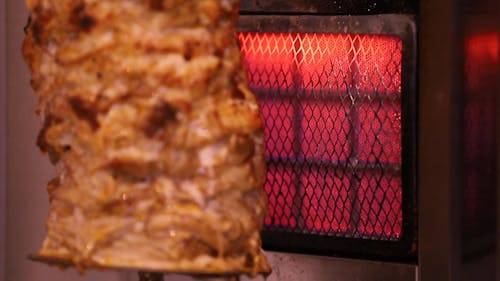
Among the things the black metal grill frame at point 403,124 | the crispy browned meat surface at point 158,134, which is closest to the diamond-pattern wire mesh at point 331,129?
the black metal grill frame at point 403,124

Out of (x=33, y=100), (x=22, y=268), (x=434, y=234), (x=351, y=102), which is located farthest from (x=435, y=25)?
(x=22, y=268)

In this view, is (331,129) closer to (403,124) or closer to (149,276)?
(403,124)

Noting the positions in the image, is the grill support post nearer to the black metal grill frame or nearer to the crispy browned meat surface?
the crispy browned meat surface

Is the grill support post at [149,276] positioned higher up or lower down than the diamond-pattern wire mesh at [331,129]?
lower down

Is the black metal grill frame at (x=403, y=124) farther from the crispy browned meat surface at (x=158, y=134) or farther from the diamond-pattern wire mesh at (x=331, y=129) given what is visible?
the crispy browned meat surface at (x=158, y=134)

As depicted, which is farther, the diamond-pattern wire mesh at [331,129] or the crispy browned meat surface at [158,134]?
the diamond-pattern wire mesh at [331,129]

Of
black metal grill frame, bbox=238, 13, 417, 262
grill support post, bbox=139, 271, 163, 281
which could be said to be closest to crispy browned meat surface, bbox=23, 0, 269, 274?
grill support post, bbox=139, 271, 163, 281

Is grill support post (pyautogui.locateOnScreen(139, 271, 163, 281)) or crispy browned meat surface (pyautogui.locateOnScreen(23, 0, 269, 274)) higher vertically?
crispy browned meat surface (pyautogui.locateOnScreen(23, 0, 269, 274))
